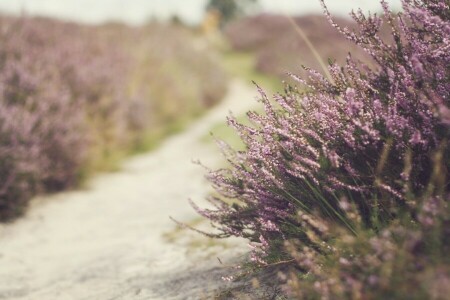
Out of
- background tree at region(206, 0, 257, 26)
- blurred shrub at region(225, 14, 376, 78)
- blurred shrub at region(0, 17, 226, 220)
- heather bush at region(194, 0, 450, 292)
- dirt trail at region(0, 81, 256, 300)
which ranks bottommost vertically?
heather bush at region(194, 0, 450, 292)

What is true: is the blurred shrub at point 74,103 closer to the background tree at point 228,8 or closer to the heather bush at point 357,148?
the heather bush at point 357,148

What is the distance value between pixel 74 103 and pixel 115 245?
148 inches

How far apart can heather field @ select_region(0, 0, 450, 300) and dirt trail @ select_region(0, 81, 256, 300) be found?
21 mm

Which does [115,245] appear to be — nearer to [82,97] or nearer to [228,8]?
[82,97]

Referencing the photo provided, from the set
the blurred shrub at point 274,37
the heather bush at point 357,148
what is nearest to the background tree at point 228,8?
the blurred shrub at point 274,37

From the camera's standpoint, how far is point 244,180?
2648 mm

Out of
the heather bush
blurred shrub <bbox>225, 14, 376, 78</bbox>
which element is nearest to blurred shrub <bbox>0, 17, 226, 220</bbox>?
the heather bush

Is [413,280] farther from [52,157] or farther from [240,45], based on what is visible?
[240,45]

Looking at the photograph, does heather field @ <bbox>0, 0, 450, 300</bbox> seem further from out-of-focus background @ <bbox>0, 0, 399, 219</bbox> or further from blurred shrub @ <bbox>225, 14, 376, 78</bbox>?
blurred shrub @ <bbox>225, 14, 376, 78</bbox>

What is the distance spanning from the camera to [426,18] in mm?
2074

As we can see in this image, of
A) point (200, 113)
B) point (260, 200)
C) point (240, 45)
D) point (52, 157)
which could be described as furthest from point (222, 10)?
point (260, 200)

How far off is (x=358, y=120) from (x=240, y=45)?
30310mm

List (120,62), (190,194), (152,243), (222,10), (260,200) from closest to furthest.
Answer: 1. (260,200)
2. (152,243)
3. (190,194)
4. (120,62)
5. (222,10)

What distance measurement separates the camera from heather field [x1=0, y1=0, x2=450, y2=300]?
192 cm
